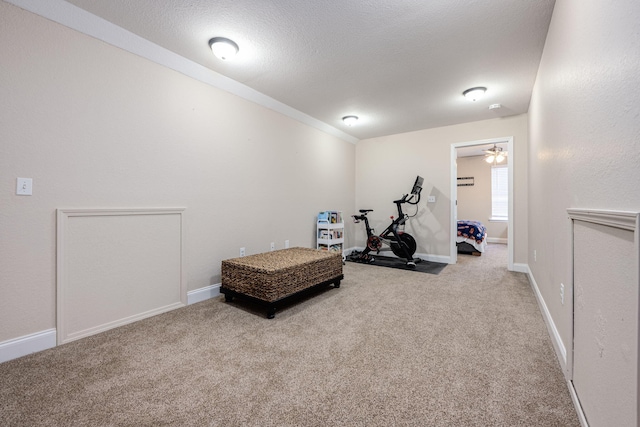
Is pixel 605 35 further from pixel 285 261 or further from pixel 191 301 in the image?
pixel 191 301

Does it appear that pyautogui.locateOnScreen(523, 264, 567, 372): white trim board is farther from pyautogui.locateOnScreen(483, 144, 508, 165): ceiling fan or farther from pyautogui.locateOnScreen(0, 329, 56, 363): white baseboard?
pyautogui.locateOnScreen(483, 144, 508, 165): ceiling fan

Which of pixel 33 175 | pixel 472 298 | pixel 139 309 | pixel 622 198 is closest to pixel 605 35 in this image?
pixel 622 198

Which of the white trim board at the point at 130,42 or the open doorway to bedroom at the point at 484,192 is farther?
the open doorway to bedroom at the point at 484,192

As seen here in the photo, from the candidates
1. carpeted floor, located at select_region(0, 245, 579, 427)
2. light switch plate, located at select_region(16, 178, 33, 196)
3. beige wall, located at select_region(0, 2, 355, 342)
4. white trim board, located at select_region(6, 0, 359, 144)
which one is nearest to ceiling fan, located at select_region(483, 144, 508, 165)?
carpeted floor, located at select_region(0, 245, 579, 427)

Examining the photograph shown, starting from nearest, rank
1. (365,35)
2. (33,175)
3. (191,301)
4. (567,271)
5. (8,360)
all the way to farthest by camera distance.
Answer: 1. (567,271)
2. (8,360)
3. (33,175)
4. (365,35)
5. (191,301)

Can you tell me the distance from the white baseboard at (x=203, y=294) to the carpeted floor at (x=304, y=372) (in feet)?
0.53

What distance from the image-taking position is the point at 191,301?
2693 millimetres

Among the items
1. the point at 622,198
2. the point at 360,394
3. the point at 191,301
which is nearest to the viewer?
the point at 622,198

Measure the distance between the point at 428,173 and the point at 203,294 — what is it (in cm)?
407

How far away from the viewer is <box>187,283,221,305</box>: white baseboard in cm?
269

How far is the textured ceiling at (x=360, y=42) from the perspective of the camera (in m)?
1.92

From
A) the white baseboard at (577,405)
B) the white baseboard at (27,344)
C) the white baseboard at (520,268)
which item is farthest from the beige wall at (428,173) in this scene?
the white baseboard at (27,344)

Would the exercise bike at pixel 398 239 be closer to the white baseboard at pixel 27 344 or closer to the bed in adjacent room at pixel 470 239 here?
the bed in adjacent room at pixel 470 239

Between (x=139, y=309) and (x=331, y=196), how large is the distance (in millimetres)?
3298
